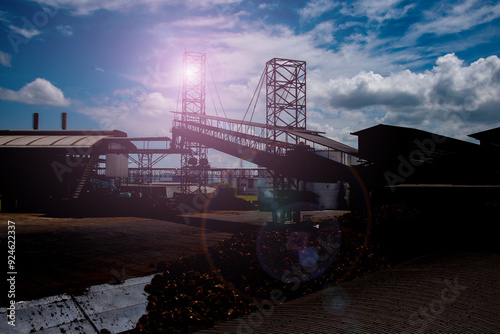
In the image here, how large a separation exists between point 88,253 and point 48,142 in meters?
25.2

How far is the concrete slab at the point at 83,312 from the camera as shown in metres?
5.11

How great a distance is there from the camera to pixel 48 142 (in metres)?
30.0

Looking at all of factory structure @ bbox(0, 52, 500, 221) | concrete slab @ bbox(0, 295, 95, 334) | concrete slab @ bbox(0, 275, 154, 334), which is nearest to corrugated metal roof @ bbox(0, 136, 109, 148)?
factory structure @ bbox(0, 52, 500, 221)

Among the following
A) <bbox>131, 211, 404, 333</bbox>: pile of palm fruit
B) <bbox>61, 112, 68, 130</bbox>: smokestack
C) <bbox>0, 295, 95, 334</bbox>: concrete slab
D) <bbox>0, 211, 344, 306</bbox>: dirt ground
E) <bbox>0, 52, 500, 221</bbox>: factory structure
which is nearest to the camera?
<bbox>0, 295, 95, 334</bbox>: concrete slab

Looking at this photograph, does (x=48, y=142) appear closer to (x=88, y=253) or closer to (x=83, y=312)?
(x=88, y=253)

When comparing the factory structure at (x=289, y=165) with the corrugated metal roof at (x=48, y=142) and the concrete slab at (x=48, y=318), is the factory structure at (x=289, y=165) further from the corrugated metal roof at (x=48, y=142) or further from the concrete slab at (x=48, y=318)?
the concrete slab at (x=48, y=318)

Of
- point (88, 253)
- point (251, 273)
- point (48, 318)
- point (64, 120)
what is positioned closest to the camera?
point (48, 318)

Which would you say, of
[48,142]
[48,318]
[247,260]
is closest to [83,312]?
[48,318]

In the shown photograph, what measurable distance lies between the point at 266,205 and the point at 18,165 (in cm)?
2538

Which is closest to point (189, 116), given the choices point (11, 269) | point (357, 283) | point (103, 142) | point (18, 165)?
point (103, 142)

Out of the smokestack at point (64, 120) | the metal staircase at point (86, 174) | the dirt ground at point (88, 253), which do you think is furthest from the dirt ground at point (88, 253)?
the smokestack at point (64, 120)

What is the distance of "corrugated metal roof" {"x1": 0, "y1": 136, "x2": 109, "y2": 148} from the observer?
1126 inches

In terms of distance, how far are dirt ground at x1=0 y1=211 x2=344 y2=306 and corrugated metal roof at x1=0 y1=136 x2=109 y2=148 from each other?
1392cm

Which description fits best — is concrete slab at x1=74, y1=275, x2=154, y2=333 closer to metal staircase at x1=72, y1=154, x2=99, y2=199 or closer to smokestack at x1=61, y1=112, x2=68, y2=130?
metal staircase at x1=72, y1=154, x2=99, y2=199
